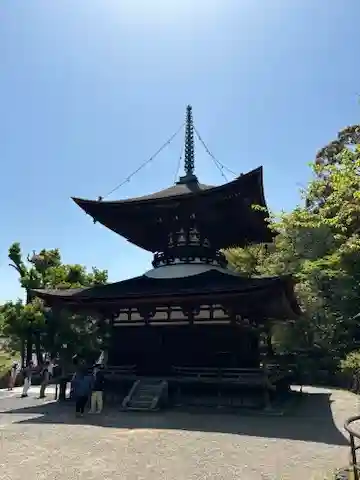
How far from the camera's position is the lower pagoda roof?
14570mm

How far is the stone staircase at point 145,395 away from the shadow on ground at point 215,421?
1.78 feet

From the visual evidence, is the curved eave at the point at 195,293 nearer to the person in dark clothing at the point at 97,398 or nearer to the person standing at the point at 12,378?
the person in dark clothing at the point at 97,398

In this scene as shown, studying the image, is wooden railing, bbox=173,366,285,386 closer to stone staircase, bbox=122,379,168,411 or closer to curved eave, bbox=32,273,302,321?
stone staircase, bbox=122,379,168,411

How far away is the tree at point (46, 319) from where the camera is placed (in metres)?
27.9

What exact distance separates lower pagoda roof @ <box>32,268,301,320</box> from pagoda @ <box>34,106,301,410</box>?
4 cm

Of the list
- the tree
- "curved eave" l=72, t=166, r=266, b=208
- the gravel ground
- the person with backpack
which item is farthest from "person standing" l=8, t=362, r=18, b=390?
"curved eave" l=72, t=166, r=266, b=208

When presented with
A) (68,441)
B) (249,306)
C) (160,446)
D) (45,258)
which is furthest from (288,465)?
(45,258)

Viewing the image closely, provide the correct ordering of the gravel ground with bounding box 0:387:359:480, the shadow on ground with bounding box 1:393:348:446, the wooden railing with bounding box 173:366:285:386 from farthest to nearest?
the wooden railing with bounding box 173:366:285:386 < the shadow on ground with bounding box 1:393:348:446 < the gravel ground with bounding box 0:387:359:480

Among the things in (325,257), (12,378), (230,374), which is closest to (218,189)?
(325,257)

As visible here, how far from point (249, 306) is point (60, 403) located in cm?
870

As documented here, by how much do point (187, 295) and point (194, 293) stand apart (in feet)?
1.09

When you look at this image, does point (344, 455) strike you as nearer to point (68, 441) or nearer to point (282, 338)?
point (68, 441)

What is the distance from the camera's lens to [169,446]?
31.7ft

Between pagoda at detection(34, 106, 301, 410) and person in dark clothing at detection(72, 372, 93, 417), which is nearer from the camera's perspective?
person in dark clothing at detection(72, 372, 93, 417)
